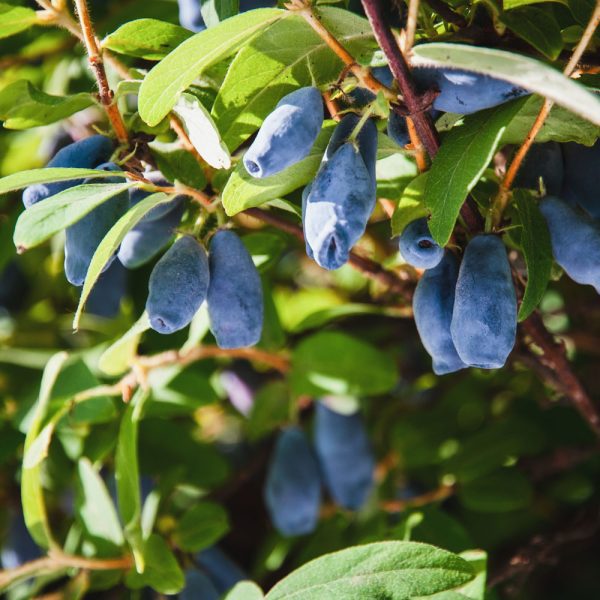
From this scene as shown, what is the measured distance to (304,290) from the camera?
1.69 m

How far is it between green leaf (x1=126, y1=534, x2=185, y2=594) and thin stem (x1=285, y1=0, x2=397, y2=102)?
A: 70 centimetres

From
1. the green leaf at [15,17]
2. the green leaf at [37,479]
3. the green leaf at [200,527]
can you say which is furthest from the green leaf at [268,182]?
the green leaf at [200,527]

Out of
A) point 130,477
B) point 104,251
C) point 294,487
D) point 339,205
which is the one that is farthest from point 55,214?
point 294,487

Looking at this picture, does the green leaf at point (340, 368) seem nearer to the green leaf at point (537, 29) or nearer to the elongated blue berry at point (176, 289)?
the elongated blue berry at point (176, 289)

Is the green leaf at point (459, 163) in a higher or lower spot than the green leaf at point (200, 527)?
higher

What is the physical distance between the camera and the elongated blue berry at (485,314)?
0.69 meters

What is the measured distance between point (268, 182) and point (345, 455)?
700 mm

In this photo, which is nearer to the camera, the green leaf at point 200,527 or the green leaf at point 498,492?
the green leaf at point 200,527

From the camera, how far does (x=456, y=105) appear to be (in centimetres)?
67

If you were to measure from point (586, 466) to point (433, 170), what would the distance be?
94 centimetres

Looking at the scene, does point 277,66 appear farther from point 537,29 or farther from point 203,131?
point 537,29

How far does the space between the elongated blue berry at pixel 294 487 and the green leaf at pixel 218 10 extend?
0.75m

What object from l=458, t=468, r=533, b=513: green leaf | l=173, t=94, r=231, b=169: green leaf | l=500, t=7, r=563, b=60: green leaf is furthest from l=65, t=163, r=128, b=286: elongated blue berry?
l=458, t=468, r=533, b=513: green leaf

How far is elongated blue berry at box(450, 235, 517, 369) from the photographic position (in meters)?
0.69
